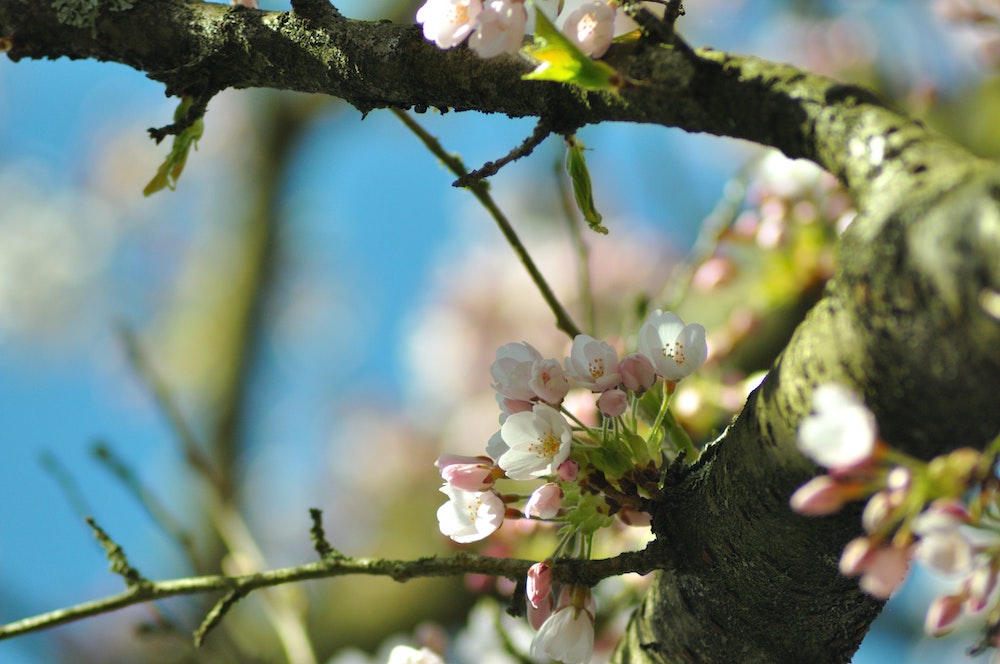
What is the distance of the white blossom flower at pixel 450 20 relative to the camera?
23.0 inches

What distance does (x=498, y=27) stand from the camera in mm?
578

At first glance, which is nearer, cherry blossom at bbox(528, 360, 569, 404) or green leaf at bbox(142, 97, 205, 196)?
cherry blossom at bbox(528, 360, 569, 404)

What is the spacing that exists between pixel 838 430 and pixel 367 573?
1.31 ft

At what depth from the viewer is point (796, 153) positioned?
1.71ft

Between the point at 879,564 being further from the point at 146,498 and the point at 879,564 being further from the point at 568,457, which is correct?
the point at 146,498

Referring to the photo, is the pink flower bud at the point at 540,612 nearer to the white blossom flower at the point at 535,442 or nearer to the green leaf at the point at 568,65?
the white blossom flower at the point at 535,442

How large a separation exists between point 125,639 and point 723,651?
3.50 metres

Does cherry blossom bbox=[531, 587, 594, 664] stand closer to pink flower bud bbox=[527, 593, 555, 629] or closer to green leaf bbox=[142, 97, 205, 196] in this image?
pink flower bud bbox=[527, 593, 555, 629]

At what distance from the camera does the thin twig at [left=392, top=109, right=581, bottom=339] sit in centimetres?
79

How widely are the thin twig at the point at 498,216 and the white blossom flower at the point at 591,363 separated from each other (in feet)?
0.50

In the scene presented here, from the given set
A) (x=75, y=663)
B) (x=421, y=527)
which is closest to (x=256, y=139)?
(x=421, y=527)

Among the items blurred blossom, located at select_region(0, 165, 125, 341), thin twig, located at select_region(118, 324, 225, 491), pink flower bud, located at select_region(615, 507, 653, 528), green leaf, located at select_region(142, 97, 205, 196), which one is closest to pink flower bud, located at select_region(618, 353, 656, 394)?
pink flower bud, located at select_region(615, 507, 653, 528)

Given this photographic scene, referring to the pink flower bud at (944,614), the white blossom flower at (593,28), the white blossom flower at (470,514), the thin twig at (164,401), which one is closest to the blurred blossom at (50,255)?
the thin twig at (164,401)

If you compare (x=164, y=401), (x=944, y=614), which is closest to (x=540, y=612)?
(x=944, y=614)
